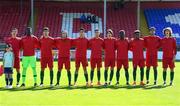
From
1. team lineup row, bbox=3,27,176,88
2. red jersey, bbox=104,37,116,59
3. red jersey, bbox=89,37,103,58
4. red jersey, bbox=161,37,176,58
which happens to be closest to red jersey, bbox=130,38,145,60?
team lineup row, bbox=3,27,176,88

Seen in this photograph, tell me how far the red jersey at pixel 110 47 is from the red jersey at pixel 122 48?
0.49 feet

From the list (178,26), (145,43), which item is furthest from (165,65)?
(178,26)

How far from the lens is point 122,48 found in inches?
625

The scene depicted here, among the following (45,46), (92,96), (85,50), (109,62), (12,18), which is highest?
(12,18)

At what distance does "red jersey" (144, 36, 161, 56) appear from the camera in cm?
1596

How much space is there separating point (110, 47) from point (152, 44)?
1286 millimetres

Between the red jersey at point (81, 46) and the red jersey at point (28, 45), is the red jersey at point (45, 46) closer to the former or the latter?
the red jersey at point (28, 45)

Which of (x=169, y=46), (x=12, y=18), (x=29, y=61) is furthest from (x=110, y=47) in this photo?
(x=12, y=18)

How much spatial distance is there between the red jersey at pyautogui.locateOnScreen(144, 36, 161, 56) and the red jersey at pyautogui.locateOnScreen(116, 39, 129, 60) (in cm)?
64

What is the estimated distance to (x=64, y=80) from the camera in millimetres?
17391

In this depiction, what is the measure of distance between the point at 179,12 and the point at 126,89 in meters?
27.9

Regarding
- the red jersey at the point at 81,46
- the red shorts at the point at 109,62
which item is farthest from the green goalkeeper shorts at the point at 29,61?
the red shorts at the point at 109,62

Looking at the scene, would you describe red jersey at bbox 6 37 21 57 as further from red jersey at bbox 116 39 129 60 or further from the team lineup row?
red jersey at bbox 116 39 129 60

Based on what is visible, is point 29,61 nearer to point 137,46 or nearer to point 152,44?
point 137,46
